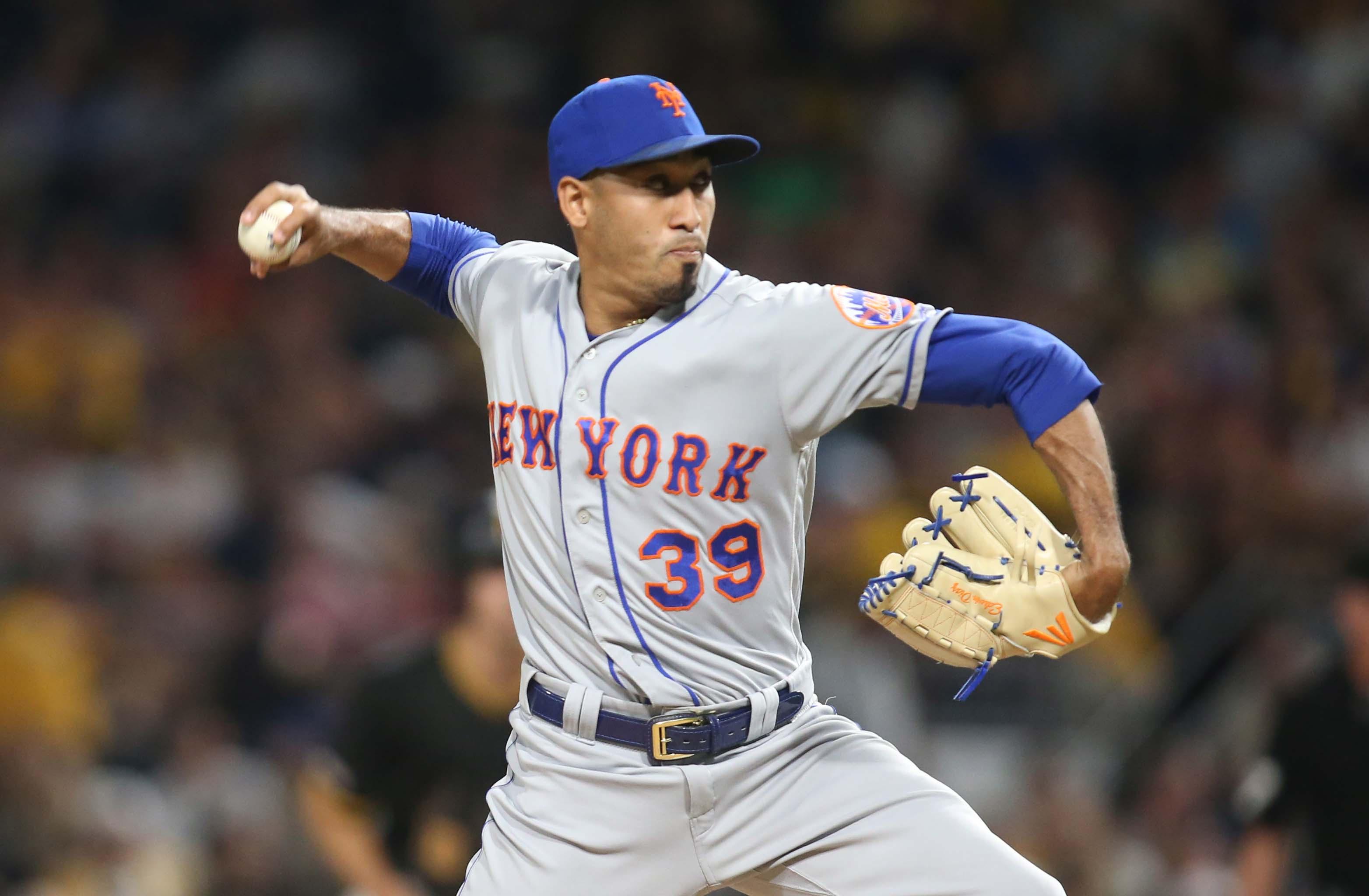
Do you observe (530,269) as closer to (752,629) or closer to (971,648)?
(752,629)

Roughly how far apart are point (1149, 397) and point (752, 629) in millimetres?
4486

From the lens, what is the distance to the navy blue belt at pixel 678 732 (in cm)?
287

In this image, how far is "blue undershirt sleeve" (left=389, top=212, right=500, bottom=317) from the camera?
10.9ft

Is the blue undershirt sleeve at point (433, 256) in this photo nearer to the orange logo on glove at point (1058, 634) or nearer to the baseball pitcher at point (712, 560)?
the baseball pitcher at point (712, 560)

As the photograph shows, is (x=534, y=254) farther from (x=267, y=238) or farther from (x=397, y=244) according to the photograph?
(x=267, y=238)

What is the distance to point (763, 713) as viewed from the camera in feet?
9.55

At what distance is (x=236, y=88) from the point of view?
892 centimetres

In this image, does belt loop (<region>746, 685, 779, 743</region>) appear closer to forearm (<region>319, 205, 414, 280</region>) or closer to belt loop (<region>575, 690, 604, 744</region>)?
belt loop (<region>575, 690, 604, 744</region>)

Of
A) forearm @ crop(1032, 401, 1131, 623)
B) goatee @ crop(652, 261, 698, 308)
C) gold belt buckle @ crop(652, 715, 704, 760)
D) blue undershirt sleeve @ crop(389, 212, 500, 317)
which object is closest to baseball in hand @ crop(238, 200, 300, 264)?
blue undershirt sleeve @ crop(389, 212, 500, 317)

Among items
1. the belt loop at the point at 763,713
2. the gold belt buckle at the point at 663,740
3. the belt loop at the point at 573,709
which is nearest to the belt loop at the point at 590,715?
the belt loop at the point at 573,709

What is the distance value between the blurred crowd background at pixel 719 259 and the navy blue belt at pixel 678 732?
8.05ft

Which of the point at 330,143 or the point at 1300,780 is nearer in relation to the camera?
the point at 1300,780

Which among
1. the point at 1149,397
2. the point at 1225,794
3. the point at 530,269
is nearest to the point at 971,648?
the point at 530,269

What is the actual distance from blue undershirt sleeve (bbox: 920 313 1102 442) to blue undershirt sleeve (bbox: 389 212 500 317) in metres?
1.06
